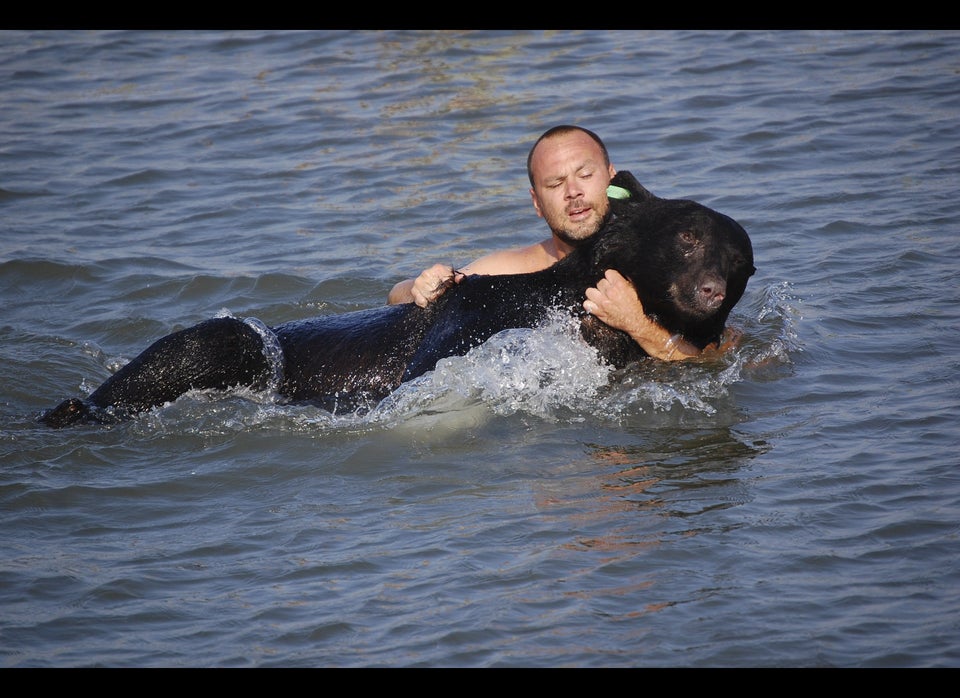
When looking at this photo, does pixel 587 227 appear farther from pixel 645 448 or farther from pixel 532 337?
pixel 645 448

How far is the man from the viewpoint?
5.87 meters

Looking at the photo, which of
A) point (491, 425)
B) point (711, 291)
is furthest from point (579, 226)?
point (491, 425)

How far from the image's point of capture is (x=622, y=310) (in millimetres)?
5852

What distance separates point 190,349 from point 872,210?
16.9 feet

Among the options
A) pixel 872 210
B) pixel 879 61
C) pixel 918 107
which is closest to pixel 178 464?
pixel 872 210

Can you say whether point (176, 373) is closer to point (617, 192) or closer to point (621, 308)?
point (621, 308)

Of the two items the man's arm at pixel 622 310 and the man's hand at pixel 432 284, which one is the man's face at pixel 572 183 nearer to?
the man's arm at pixel 622 310

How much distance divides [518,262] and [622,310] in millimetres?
1075

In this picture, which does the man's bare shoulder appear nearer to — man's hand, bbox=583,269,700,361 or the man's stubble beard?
the man's stubble beard

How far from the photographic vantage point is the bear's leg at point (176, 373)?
6059mm

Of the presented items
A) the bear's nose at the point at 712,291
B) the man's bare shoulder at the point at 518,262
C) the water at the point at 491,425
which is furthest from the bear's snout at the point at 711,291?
the man's bare shoulder at the point at 518,262

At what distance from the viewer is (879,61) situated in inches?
472

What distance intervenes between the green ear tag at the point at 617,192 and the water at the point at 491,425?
0.77 metres

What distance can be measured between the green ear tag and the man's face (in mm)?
75
